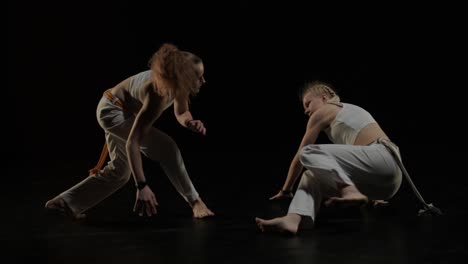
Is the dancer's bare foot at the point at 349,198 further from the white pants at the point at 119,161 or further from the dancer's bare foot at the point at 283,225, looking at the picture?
the white pants at the point at 119,161

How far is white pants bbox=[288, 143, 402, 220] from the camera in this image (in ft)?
8.30

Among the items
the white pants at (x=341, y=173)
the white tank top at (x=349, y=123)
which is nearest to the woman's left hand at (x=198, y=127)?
the white pants at (x=341, y=173)

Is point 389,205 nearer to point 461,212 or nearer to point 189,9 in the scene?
point 461,212

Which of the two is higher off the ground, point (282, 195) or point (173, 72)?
point (173, 72)

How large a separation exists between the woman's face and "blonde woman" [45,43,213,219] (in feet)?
1.73

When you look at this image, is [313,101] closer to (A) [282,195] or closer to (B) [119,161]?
(A) [282,195]

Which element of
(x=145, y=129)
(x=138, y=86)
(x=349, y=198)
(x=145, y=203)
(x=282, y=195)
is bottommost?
(x=282, y=195)

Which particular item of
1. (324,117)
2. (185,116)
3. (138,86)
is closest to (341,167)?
(324,117)

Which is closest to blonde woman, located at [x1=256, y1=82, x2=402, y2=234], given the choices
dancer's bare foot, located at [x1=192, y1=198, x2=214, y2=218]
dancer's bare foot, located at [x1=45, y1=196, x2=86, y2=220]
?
dancer's bare foot, located at [x1=192, y1=198, x2=214, y2=218]

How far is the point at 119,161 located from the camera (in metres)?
3.03

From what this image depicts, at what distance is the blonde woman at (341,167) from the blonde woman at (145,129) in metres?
0.53

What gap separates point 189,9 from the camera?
6.10 meters

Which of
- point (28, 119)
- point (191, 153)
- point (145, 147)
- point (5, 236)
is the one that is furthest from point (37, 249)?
point (28, 119)

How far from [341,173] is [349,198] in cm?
20
